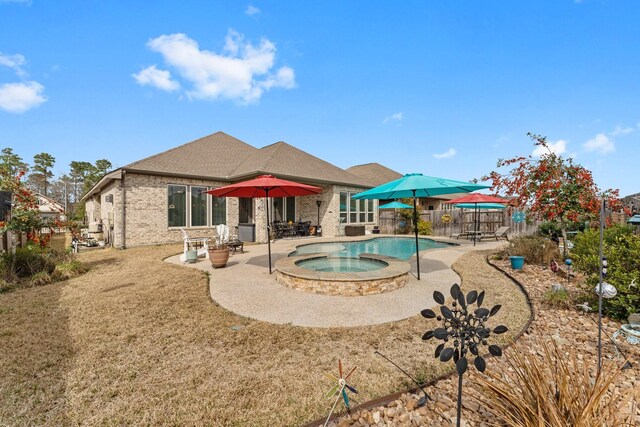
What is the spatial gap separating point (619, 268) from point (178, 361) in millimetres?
6379

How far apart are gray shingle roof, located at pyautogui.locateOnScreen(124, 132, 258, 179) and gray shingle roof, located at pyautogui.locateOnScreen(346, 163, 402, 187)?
12.3 m

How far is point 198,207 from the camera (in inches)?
583

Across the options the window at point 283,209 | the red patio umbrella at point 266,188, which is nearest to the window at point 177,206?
the window at point 283,209

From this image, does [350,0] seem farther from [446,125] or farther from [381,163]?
[381,163]

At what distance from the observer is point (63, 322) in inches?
177

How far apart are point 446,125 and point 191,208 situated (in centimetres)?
1489

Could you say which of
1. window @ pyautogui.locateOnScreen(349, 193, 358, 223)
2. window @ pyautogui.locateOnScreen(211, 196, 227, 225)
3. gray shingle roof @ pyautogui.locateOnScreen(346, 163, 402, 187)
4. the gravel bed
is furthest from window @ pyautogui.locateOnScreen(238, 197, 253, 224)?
gray shingle roof @ pyautogui.locateOnScreen(346, 163, 402, 187)

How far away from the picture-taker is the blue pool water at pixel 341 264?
8.12 m

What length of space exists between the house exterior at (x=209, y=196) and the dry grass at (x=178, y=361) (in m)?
8.33

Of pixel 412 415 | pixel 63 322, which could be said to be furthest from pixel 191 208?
pixel 412 415

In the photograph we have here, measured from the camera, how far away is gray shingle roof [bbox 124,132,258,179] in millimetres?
13750

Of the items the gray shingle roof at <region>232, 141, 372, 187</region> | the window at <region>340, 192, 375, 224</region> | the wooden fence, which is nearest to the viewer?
the gray shingle roof at <region>232, 141, 372, 187</region>

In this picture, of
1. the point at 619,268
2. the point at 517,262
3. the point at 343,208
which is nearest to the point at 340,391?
the point at 619,268

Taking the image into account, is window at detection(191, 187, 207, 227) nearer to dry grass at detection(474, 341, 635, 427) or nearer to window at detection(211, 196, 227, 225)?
window at detection(211, 196, 227, 225)
